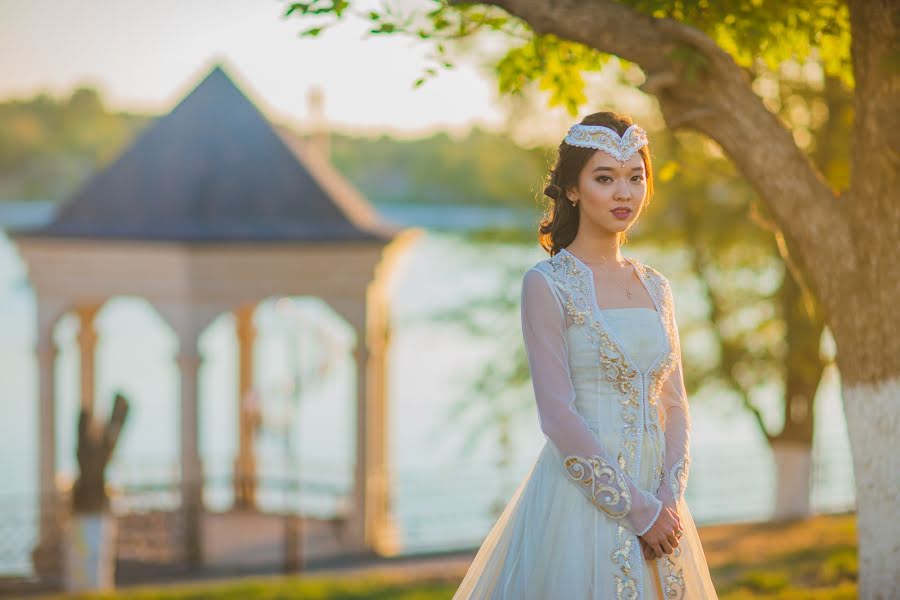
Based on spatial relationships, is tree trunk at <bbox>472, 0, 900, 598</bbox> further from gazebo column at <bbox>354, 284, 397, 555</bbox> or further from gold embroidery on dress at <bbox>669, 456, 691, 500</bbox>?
gazebo column at <bbox>354, 284, 397, 555</bbox>

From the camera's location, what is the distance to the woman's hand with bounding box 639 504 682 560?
3734 mm

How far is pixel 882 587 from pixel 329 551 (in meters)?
8.45

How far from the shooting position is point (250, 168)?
13.6 m

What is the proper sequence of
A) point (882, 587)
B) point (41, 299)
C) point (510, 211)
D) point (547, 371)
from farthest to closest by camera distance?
1. point (510, 211)
2. point (41, 299)
3. point (882, 587)
4. point (547, 371)

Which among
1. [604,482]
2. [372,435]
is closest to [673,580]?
[604,482]

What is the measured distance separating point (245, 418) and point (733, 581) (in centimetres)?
756

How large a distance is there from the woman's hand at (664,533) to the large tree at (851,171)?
69.4 inches

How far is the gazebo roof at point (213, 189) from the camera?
12906 millimetres

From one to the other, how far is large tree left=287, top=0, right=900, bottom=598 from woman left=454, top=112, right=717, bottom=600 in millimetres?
1159

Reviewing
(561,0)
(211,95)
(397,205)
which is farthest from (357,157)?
(561,0)

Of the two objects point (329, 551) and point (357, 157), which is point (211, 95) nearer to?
point (329, 551)

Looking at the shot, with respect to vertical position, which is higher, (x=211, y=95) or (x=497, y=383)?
(x=211, y=95)

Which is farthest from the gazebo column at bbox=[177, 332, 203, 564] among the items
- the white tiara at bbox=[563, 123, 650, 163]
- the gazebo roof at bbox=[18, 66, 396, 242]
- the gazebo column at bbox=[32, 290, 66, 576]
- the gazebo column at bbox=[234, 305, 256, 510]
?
the white tiara at bbox=[563, 123, 650, 163]

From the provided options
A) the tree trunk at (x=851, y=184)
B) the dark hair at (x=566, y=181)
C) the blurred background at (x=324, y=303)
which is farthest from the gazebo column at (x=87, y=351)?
the dark hair at (x=566, y=181)
